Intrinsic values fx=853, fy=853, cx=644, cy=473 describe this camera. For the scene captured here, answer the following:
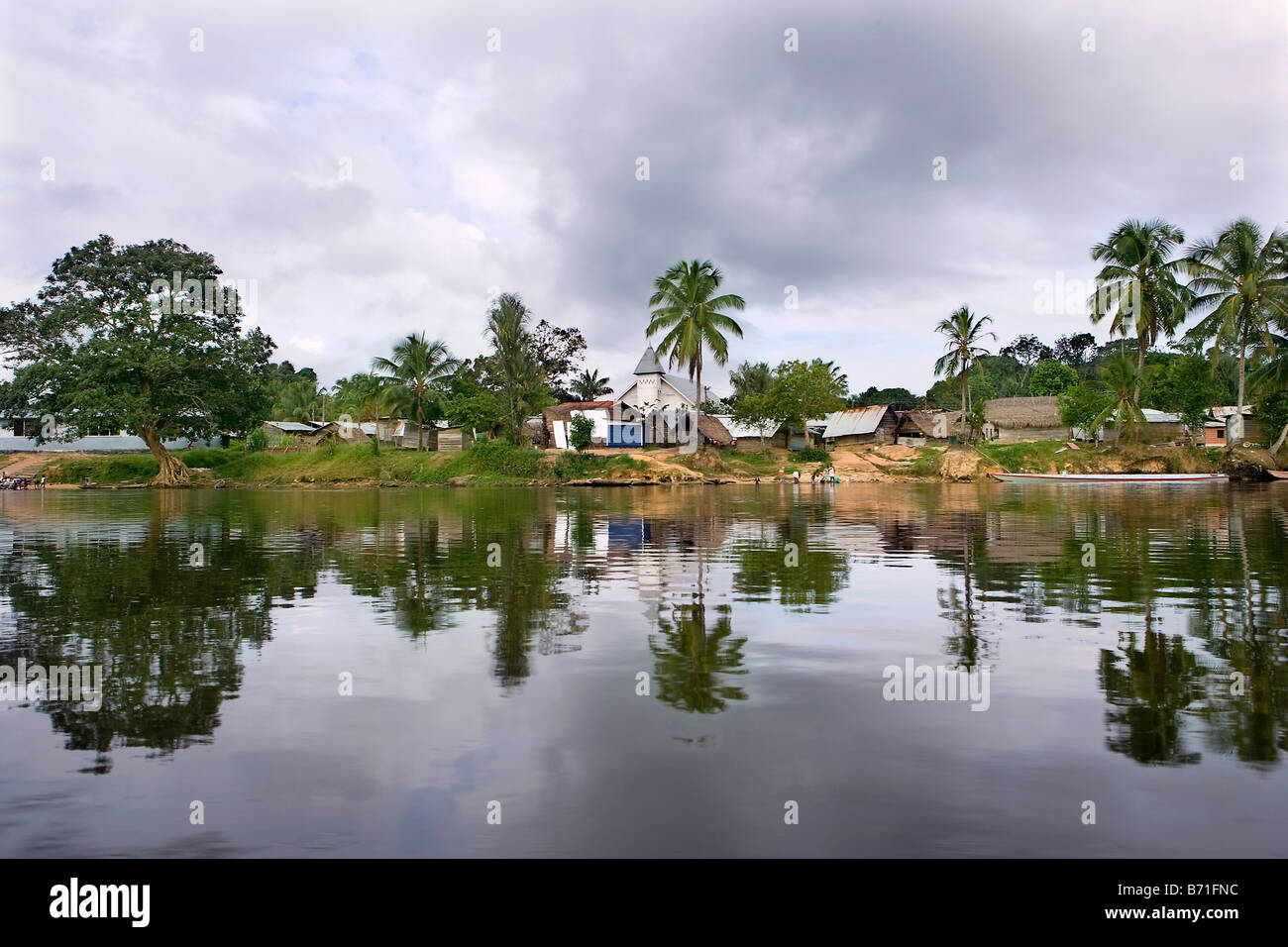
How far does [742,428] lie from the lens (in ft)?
255

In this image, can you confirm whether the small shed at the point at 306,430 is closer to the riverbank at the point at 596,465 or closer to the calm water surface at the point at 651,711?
the riverbank at the point at 596,465

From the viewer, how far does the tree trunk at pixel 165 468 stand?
62362 mm

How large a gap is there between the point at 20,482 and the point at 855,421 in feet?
221

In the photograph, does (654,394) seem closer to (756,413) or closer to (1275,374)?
Result: (756,413)

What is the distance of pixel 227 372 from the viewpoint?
2478 inches

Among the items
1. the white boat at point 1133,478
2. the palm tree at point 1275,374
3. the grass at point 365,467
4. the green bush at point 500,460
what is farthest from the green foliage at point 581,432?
the palm tree at point 1275,374

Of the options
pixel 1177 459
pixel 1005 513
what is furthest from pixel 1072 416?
pixel 1005 513

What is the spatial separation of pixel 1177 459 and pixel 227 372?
220ft

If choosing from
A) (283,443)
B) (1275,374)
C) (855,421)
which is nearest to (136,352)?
(283,443)

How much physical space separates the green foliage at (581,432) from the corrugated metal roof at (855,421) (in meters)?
22.6
